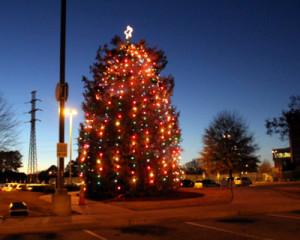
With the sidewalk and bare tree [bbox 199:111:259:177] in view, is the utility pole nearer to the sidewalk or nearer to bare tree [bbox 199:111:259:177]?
the sidewalk

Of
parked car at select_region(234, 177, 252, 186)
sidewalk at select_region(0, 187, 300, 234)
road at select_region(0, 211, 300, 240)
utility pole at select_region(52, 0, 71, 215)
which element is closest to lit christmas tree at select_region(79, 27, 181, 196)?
sidewalk at select_region(0, 187, 300, 234)


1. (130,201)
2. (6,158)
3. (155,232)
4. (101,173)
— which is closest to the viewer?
(155,232)

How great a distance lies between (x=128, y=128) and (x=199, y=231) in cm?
973

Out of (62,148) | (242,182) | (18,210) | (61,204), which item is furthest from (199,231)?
(242,182)

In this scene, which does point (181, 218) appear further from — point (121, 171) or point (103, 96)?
point (103, 96)

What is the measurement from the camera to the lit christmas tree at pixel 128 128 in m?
18.2

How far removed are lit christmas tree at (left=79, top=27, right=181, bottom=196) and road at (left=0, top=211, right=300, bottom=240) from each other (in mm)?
7235

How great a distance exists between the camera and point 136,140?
18.2m

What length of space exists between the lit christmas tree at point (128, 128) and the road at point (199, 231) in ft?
23.7

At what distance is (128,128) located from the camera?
18.6 metres

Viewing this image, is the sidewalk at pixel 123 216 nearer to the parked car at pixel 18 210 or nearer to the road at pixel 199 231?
the road at pixel 199 231

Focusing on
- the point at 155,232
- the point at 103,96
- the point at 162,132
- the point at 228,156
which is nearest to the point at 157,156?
the point at 162,132

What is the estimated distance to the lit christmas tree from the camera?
1817 cm

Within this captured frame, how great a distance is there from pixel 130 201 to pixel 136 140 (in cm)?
325
